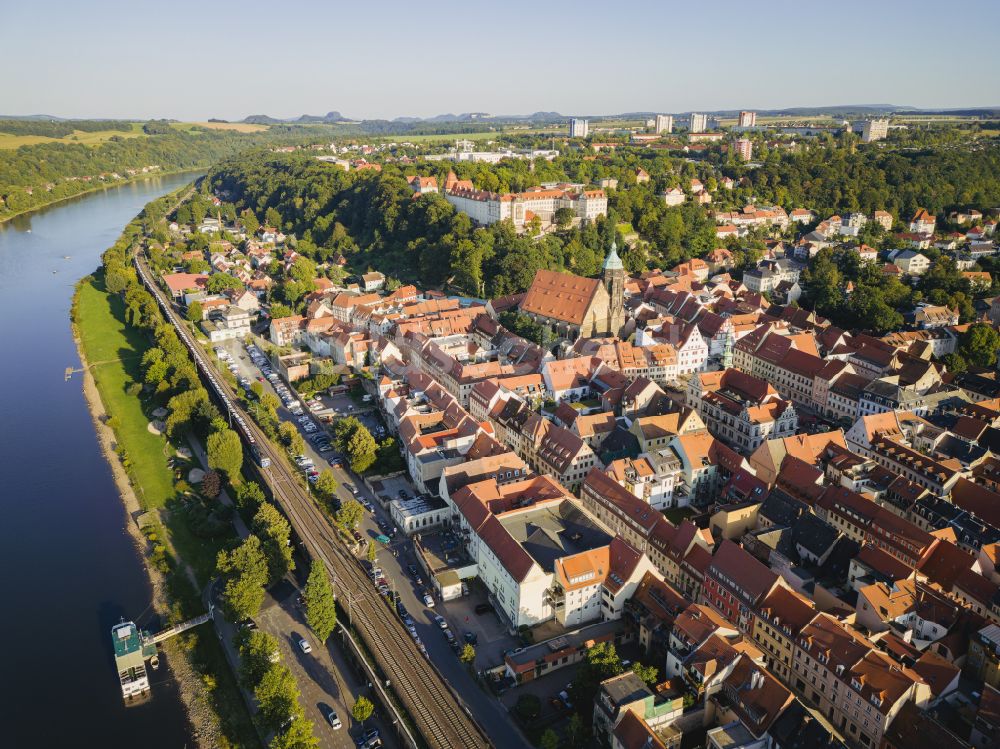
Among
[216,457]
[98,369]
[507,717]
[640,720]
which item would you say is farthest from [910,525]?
[98,369]

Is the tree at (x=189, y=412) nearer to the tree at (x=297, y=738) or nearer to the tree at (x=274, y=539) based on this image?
the tree at (x=274, y=539)

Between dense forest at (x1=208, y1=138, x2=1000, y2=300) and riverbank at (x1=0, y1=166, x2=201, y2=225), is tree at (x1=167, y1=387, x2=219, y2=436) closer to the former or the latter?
dense forest at (x1=208, y1=138, x2=1000, y2=300)

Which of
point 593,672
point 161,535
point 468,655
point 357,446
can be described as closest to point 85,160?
point 161,535

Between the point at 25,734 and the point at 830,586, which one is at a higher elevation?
the point at 830,586

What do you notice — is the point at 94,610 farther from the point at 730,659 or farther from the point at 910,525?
the point at 910,525

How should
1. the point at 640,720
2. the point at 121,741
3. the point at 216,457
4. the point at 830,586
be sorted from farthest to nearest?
the point at 216,457 → the point at 830,586 → the point at 121,741 → the point at 640,720

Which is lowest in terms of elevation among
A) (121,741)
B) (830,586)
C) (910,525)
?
(121,741)

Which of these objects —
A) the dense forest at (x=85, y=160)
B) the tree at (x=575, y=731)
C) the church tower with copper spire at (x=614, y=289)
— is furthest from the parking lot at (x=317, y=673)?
the dense forest at (x=85, y=160)

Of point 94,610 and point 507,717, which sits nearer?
point 507,717
